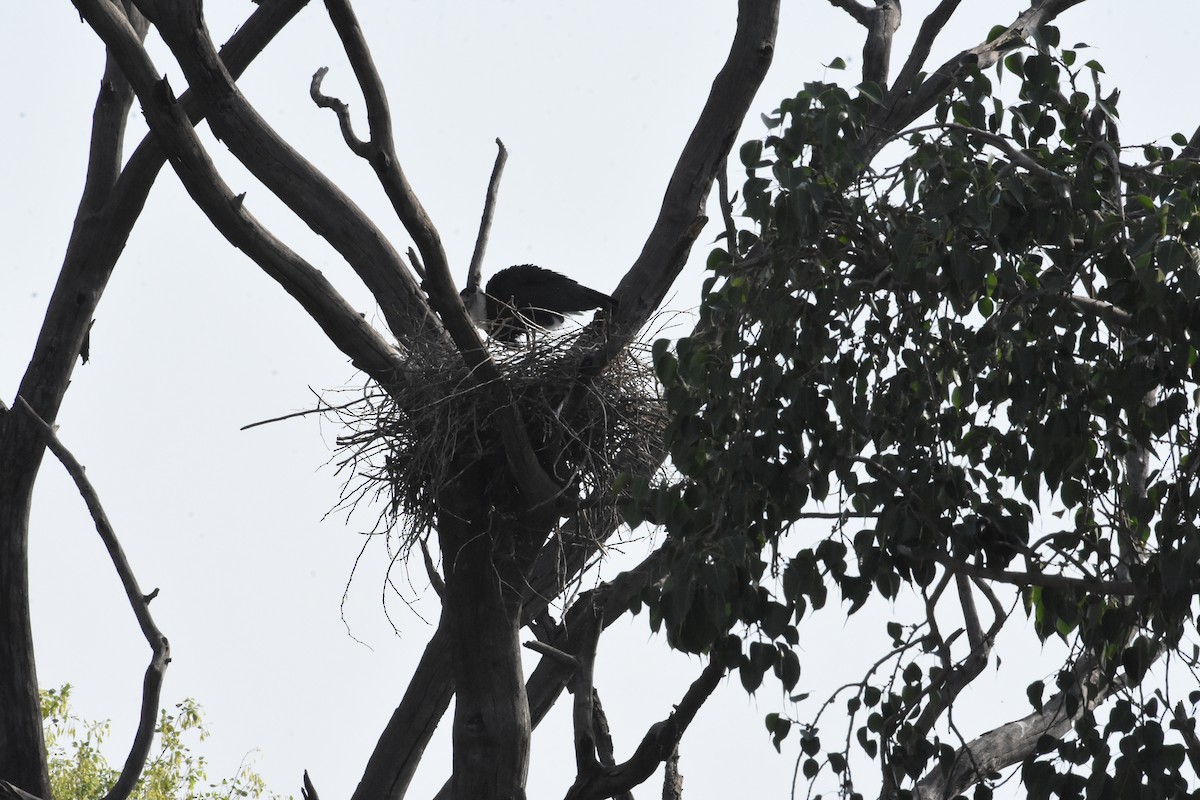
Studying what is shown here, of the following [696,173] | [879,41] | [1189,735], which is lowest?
[1189,735]

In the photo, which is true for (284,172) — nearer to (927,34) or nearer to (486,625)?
(486,625)

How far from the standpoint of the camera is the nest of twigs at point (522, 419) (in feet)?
14.8

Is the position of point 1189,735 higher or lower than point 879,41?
lower

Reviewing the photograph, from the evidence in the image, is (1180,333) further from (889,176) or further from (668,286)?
(668,286)

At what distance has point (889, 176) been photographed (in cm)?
304

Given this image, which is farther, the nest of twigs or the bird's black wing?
the bird's black wing

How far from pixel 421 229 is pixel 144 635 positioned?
10.2 feet

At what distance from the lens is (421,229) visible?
378 centimetres

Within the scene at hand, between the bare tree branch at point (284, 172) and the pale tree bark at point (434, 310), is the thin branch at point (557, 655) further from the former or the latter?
the bare tree branch at point (284, 172)

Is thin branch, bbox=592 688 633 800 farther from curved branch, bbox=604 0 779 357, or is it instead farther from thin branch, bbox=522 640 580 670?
curved branch, bbox=604 0 779 357

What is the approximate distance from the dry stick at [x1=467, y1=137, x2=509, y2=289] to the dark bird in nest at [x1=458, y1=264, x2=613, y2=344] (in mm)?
61

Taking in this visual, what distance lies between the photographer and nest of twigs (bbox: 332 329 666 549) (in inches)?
178

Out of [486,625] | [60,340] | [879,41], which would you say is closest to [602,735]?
[486,625]

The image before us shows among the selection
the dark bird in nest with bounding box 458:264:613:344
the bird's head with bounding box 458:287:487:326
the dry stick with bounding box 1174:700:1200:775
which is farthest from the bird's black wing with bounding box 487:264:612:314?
the dry stick with bounding box 1174:700:1200:775
